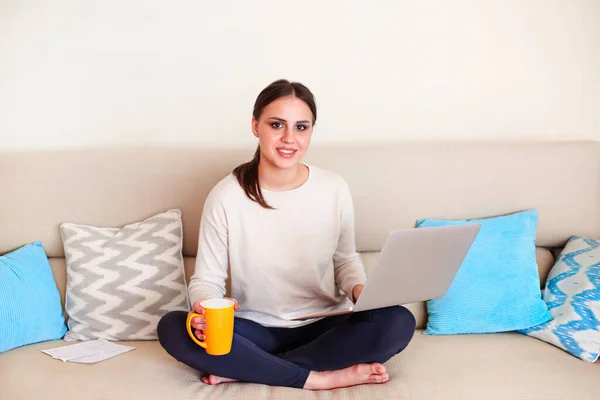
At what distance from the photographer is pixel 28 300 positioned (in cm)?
204

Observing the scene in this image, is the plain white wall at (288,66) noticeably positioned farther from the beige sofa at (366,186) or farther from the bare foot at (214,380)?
the bare foot at (214,380)

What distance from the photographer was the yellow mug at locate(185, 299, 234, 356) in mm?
1557

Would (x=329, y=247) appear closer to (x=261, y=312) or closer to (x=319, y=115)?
(x=261, y=312)

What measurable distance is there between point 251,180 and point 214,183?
262 mm

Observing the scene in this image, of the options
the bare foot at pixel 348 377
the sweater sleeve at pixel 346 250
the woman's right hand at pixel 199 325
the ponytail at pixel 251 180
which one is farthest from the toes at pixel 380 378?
the ponytail at pixel 251 180

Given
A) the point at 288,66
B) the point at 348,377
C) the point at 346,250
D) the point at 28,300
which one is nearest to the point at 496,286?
the point at 346,250

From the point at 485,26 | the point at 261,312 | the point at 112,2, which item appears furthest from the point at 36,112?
the point at 485,26

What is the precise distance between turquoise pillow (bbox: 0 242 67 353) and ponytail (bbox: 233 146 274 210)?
2.29 ft

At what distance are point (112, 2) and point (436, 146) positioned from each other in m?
1.27

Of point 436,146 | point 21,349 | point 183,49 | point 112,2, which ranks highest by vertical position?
point 112,2

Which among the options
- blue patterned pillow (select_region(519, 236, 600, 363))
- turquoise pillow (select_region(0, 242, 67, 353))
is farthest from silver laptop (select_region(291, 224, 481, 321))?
turquoise pillow (select_region(0, 242, 67, 353))

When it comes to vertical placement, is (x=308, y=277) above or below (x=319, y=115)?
below

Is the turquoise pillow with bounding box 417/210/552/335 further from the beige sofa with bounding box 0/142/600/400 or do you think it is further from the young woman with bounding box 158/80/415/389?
the young woman with bounding box 158/80/415/389

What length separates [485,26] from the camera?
2.50m
